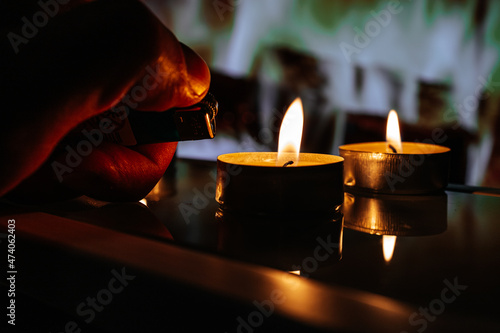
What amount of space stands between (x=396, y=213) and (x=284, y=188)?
0.13 m

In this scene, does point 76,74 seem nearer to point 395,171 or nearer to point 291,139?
point 291,139

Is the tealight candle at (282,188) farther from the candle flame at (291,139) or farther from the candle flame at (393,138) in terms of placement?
the candle flame at (393,138)

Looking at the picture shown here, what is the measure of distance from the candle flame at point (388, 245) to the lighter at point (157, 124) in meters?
0.18

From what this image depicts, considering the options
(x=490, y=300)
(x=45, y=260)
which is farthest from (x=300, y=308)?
(x=45, y=260)

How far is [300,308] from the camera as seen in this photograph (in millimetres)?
211

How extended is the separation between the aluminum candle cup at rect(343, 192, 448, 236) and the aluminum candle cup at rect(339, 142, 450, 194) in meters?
0.01

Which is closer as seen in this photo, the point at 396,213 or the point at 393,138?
the point at 396,213

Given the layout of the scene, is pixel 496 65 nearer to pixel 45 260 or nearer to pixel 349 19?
pixel 349 19

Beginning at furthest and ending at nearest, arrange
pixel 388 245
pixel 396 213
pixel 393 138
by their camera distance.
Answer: pixel 393 138, pixel 396 213, pixel 388 245

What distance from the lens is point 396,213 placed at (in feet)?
1.38

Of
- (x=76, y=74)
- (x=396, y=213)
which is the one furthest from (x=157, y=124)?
(x=396, y=213)

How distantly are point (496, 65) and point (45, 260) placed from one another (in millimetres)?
808

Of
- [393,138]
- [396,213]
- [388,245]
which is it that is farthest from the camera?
[393,138]

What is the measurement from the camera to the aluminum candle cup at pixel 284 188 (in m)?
0.36
